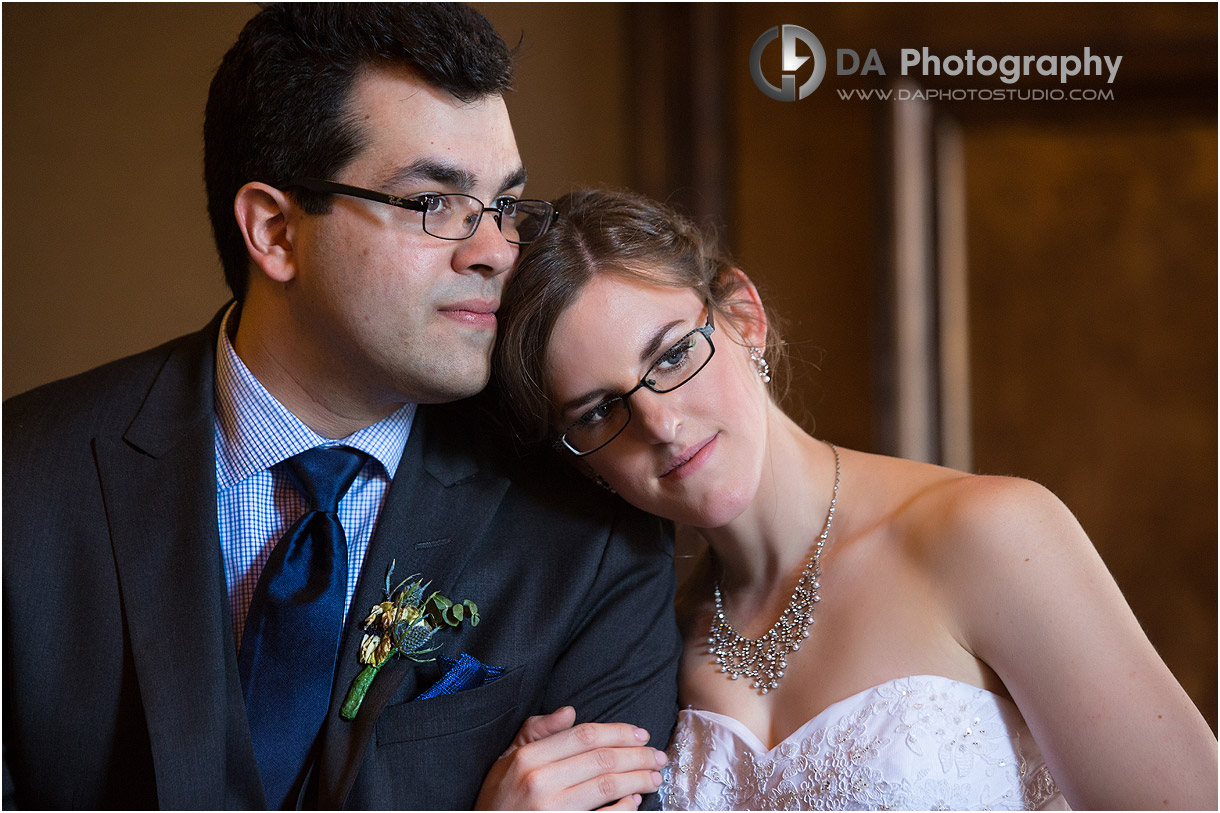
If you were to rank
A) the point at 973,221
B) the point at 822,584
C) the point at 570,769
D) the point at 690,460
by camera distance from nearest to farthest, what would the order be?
the point at 570,769 < the point at 690,460 < the point at 822,584 < the point at 973,221

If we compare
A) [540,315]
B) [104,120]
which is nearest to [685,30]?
[104,120]

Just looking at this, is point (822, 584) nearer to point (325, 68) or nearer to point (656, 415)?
point (656, 415)

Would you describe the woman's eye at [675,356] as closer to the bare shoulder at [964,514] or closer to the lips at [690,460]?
the lips at [690,460]

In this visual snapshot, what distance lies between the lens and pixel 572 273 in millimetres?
1716

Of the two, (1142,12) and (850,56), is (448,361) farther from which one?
(1142,12)

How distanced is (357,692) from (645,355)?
68cm

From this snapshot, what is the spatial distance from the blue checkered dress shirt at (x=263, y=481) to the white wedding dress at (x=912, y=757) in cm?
77

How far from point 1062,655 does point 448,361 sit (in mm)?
1032

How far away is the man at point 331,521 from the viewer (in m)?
1.59

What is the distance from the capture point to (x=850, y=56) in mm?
4230

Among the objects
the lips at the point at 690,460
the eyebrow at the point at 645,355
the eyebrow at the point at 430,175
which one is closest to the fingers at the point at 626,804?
the lips at the point at 690,460

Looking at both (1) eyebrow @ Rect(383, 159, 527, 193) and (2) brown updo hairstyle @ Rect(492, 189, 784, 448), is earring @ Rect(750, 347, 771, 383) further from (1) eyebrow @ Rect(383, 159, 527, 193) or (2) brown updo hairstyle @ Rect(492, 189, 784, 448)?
(1) eyebrow @ Rect(383, 159, 527, 193)

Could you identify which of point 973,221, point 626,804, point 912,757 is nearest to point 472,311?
point 626,804

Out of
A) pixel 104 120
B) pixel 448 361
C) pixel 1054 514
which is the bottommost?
pixel 1054 514
